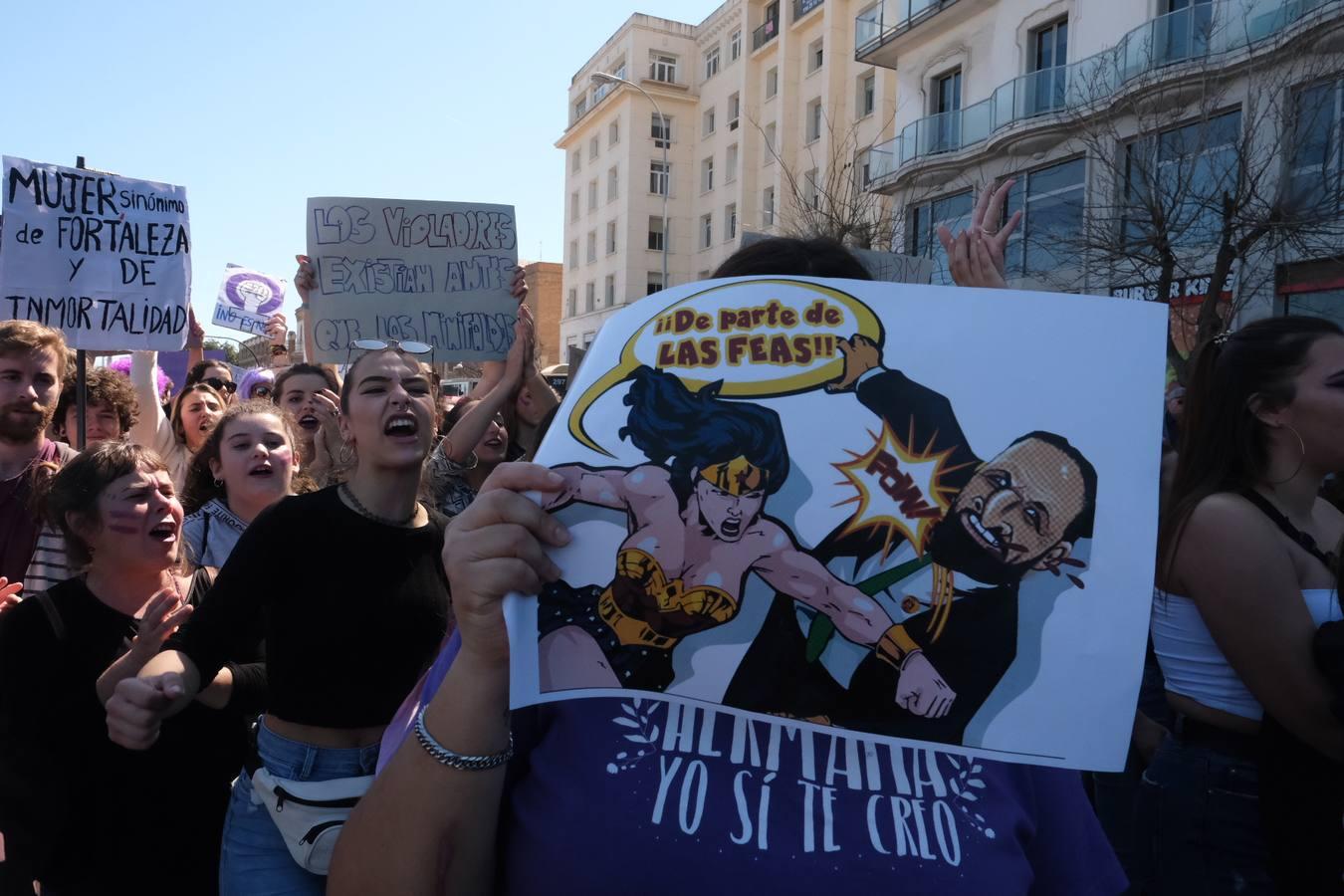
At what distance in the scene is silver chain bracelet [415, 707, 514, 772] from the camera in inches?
42.1

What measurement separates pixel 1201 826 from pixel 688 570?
5.48ft

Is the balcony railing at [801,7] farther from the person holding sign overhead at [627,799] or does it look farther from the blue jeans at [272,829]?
the person holding sign overhead at [627,799]

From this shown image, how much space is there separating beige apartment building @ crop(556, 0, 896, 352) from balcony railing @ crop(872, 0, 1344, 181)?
4571mm

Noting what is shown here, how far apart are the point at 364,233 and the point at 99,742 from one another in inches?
101

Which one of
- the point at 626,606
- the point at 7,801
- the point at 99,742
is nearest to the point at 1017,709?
the point at 626,606

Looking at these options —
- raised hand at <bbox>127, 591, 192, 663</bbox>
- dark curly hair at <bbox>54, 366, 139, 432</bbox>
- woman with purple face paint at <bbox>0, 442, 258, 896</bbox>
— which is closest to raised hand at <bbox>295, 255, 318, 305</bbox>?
dark curly hair at <bbox>54, 366, 139, 432</bbox>

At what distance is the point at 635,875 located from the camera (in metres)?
1.05

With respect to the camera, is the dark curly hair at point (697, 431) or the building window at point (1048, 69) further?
the building window at point (1048, 69)

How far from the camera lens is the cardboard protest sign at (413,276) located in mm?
4191

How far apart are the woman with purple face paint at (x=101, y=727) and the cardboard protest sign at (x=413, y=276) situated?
67.6 inches

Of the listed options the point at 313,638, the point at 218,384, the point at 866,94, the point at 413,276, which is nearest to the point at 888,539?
the point at 313,638

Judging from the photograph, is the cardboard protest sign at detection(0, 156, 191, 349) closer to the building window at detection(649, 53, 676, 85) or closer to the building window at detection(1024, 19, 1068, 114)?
the building window at detection(1024, 19, 1068, 114)

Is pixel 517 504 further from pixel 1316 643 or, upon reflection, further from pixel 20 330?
pixel 20 330

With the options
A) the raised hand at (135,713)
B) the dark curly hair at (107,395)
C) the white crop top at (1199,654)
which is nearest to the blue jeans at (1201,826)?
the white crop top at (1199,654)
